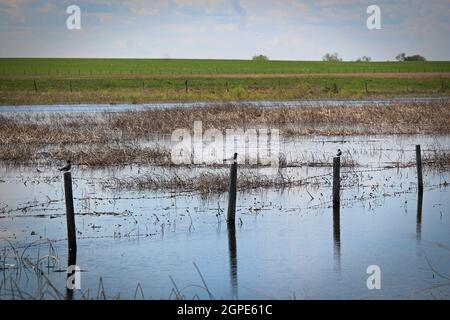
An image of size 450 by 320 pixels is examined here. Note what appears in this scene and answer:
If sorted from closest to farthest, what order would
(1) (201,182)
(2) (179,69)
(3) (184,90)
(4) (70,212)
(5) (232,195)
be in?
(4) (70,212)
(5) (232,195)
(1) (201,182)
(3) (184,90)
(2) (179,69)

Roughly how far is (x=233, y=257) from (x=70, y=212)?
393 cm

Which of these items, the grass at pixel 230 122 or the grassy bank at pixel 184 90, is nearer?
the grass at pixel 230 122

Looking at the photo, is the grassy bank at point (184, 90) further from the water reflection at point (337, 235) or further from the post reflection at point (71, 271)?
the post reflection at point (71, 271)

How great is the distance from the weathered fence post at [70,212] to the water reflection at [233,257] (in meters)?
3.73

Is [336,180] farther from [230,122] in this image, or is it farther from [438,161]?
[230,122]

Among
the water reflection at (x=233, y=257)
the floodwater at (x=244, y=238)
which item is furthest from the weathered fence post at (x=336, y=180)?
the water reflection at (x=233, y=257)

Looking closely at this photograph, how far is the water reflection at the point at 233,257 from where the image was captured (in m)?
16.6

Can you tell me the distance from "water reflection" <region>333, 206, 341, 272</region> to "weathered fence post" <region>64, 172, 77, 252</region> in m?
6.09

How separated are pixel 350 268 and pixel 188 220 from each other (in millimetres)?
6003

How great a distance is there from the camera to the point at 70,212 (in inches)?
722

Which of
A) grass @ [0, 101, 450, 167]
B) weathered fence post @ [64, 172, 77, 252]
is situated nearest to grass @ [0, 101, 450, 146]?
grass @ [0, 101, 450, 167]

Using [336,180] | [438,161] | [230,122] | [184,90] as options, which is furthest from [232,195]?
[184,90]
